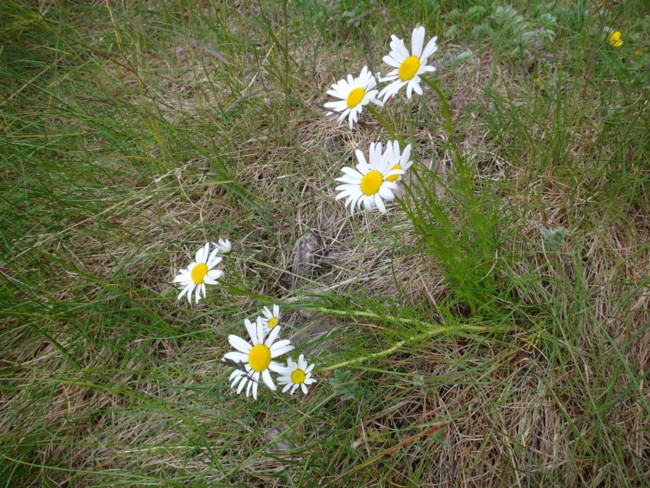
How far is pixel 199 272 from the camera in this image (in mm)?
1502

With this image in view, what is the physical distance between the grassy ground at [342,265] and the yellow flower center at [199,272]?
0.16 m

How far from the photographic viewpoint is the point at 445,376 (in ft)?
4.42

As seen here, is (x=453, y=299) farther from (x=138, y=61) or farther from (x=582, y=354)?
(x=138, y=61)

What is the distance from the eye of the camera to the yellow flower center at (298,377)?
1351mm

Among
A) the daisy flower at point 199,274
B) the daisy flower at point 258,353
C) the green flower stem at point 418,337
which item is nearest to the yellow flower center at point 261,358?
the daisy flower at point 258,353

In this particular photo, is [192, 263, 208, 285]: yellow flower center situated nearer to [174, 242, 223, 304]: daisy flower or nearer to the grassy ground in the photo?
[174, 242, 223, 304]: daisy flower

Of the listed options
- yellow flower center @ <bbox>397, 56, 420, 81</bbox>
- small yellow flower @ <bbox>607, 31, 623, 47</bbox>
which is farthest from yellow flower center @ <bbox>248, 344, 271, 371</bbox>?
small yellow flower @ <bbox>607, 31, 623, 47</bbox>

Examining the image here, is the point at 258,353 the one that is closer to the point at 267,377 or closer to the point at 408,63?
the point at 267,377

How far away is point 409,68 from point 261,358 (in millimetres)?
882

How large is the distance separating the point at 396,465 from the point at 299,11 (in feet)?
7.85

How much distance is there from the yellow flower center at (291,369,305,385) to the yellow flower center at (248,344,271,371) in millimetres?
89

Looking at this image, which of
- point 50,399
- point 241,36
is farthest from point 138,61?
point 50,399

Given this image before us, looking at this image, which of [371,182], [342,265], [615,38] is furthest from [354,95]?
[615,38]

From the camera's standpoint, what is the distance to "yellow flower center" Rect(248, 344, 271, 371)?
4.31 ft
